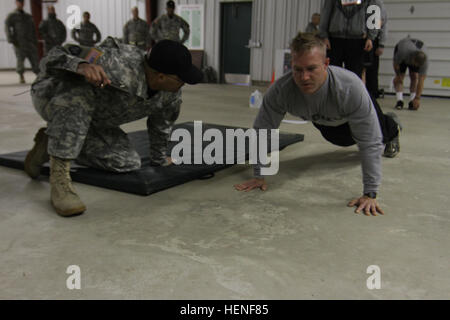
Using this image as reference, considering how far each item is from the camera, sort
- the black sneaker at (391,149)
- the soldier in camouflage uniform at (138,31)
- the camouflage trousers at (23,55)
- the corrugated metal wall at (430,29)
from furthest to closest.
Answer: the soldier in camouflage uniform at (138,31)
the camouflage trousers at (23,55)
the corrugated metal wall at (430,29)
the black sneaker at (391,149)

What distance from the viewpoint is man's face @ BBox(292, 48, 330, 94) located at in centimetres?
172

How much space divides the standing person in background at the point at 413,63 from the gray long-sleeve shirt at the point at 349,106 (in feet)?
12.3

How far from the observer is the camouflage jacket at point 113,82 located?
177cm

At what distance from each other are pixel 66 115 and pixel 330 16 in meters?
2.77

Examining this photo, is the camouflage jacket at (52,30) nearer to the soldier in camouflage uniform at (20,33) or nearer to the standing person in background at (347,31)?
the soldier in camouflage uniform at (20,33)

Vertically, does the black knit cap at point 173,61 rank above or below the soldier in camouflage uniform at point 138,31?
below

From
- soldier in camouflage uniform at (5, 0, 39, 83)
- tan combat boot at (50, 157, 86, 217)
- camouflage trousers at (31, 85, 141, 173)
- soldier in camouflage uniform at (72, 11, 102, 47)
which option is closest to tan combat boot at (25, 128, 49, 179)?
camouflage trousers at (31, 85, 141, 173)

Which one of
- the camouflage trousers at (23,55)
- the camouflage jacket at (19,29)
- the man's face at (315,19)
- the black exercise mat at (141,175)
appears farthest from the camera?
the camouflage trousers at (23,55)

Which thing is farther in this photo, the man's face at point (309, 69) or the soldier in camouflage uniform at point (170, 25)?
the soldier in camouflage uniform at point (170, 25)

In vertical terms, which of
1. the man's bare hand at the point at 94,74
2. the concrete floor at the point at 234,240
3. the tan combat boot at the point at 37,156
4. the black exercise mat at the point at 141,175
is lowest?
the concrete floor at the point at 234,240

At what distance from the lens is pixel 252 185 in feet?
7.02

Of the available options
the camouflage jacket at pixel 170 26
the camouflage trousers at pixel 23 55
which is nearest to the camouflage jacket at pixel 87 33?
the camouflage trousers at pixel 23 55

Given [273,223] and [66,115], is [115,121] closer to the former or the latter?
[66,115]

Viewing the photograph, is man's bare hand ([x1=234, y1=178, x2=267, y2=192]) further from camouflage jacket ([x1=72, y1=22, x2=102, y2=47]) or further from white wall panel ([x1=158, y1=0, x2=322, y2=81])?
camouflage jacket ([x1=72, y1=22, x2=102, y2=47])
